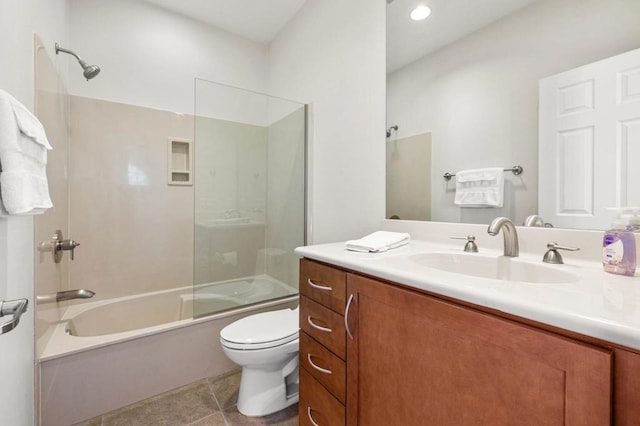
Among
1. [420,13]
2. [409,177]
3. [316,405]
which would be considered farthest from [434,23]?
[316,405]

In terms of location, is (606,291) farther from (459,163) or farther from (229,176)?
(229,176)

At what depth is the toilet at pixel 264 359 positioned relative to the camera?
4.40 feet

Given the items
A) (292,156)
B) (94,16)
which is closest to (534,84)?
(292,156)

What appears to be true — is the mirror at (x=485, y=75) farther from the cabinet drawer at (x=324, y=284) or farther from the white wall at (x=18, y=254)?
the white wall at (x=18, y=254)

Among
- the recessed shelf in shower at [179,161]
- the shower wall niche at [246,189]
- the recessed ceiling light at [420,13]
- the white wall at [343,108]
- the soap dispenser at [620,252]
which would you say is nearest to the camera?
the soap dispenser at [620,252]

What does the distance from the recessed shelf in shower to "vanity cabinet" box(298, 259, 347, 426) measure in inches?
64.6

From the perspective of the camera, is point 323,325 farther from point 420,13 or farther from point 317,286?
point 420,13

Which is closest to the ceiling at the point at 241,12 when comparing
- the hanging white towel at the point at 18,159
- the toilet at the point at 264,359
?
the hanging white towel at the point at 18,159

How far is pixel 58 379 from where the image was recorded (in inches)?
52.9

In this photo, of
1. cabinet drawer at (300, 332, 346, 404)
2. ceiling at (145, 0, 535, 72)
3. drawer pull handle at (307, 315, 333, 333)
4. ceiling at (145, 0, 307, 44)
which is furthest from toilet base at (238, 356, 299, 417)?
ceiling at (145, 0, 307, 44)

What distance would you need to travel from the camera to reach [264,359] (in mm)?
1354

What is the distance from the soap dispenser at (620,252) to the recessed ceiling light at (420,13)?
A: 123 centimetres

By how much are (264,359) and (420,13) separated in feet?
6.29

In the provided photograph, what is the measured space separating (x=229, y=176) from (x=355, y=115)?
1034 millimetres
